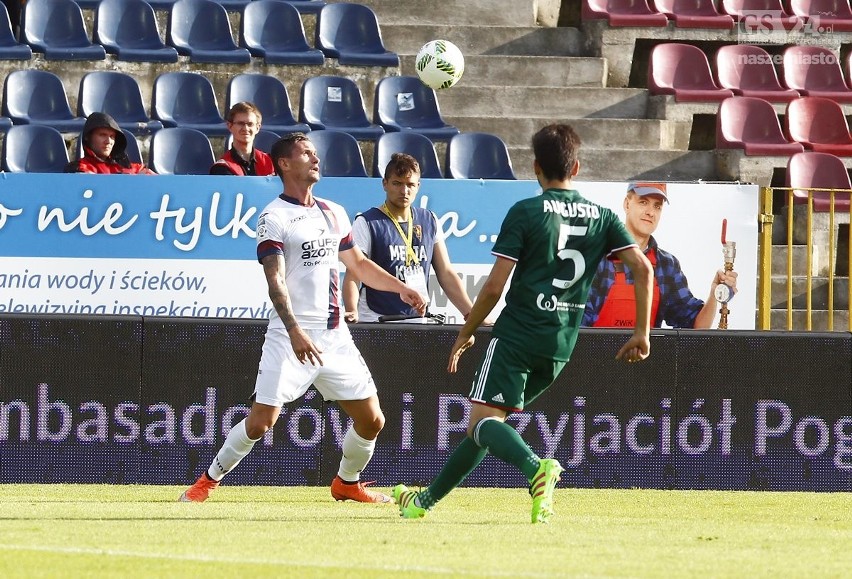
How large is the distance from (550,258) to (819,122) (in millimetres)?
10857

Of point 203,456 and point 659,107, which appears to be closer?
point 203,456

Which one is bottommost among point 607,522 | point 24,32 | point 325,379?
point 607,522

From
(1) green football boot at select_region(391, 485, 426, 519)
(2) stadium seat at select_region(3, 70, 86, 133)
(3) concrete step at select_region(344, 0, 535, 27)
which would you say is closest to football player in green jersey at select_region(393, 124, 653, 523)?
(1) green football boot at select_region(391, 485, 426, 519)

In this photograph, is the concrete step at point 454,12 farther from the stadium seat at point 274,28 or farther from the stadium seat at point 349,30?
the stadium seat at point 274,28

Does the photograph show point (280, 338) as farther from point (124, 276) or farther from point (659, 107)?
point (659, 107)

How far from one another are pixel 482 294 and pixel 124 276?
17.1ft

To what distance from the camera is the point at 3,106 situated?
574 inches

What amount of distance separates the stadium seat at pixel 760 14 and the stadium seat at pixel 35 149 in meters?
9.04

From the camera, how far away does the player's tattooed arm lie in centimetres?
805

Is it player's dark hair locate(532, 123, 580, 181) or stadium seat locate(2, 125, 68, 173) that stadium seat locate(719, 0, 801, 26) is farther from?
player's dark hair locate(532, 123, 580, 181)

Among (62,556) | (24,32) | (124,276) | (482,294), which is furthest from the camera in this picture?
(24,32)

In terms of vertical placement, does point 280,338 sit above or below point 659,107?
below

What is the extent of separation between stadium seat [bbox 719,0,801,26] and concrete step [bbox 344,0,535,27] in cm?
259

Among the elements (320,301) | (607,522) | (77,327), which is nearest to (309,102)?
(77,327)
